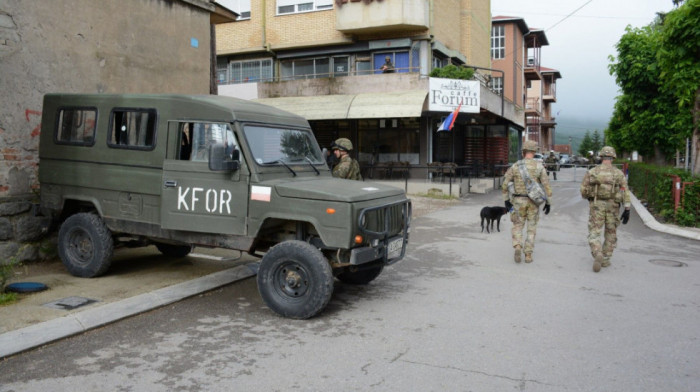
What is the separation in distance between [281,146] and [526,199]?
4.08 m

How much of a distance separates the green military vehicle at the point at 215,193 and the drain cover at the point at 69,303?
2.83 ft

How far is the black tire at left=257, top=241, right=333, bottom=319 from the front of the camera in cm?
568

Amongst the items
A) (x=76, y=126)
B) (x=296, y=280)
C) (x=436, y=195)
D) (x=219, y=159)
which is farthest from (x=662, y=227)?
(x=76, y=126)

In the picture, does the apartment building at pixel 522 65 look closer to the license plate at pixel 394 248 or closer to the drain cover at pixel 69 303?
the license plate at pixel 394 248

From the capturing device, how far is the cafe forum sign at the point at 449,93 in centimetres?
2053

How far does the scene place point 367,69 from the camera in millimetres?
24203

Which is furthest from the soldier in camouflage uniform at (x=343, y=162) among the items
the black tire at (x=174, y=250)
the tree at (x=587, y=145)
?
the tree at (x=587, y=145)

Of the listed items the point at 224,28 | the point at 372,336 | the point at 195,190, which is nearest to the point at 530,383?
the point at 372,336

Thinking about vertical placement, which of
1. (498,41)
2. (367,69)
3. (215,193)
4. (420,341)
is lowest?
(420,341)

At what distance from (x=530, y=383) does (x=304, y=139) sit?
427 centimetres

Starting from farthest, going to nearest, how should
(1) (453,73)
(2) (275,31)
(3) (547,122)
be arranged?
1. (3) (547,122)
2. (2) (275,31)
3. (1) (453,73)

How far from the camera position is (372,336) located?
5.31m

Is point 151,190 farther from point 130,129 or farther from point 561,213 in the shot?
point 561,213

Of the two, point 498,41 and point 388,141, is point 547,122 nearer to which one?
point 498,41
